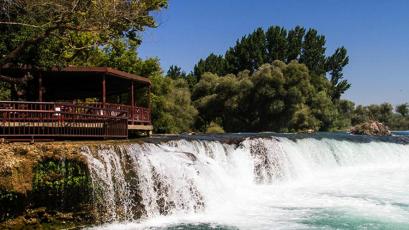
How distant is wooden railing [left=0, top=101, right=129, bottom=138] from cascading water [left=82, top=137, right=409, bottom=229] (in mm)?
2349

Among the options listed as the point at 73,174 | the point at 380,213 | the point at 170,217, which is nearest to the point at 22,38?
the point at 73,174

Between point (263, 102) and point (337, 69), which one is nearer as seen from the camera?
point (263, 102)

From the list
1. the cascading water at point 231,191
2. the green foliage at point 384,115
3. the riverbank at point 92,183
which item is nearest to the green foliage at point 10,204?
the riverbank at point 92,183

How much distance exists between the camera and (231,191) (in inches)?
711

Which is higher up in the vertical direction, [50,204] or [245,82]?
[245,82]

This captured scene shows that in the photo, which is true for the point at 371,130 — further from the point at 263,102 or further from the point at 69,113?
the point at 69,113

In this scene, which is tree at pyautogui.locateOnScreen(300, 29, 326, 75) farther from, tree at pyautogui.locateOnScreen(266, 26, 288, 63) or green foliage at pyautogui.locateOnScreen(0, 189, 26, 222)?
green foliage at pyautogui.locateOnScreen(0, 189, 26, 222)

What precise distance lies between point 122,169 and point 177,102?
1337 inches

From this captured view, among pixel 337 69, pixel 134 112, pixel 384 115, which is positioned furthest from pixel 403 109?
pixel 134 112

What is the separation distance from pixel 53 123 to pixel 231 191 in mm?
6857

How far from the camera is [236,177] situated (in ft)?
68.9

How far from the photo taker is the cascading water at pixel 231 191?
13.8 metres

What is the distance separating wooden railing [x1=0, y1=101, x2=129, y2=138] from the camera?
606 inches

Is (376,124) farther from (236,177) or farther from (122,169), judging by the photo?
(122,169)
